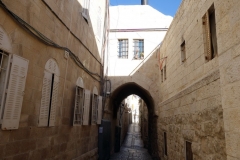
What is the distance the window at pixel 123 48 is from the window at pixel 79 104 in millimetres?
4950

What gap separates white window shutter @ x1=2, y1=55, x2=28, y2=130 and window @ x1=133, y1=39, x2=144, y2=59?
7796 millimetres

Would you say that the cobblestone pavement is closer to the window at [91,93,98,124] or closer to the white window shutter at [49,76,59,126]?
the window at [91,93,98,124]

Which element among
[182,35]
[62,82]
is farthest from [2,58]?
[182,35]

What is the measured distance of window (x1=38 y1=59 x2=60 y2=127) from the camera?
155 inches

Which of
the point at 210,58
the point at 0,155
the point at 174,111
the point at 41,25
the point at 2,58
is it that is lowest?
the point at 0,155

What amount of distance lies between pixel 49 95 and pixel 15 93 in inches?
42.7

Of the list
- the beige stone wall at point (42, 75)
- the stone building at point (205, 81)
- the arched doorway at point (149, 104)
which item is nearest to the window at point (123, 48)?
the arched doorway at point (149, 104)

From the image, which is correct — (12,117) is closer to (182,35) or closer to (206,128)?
(206,128)

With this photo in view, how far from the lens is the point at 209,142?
11.0 feet

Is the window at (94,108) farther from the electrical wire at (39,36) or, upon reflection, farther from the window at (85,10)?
the window at (85,10)

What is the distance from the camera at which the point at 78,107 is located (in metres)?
5.95

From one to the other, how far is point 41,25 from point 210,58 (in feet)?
10.8

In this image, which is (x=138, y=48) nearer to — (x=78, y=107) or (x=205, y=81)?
(x=78, y=107)


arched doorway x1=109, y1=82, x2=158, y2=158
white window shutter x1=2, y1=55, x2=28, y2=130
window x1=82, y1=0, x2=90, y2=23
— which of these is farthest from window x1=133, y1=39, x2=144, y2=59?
white window shutter x1=2, y1=55, x2=28, y2=130
